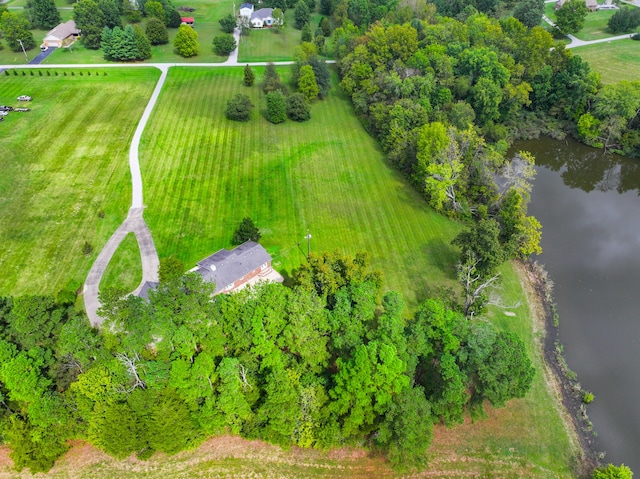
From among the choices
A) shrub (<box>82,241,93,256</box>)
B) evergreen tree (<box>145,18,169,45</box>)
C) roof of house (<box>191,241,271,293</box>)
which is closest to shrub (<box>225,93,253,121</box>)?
shrub (<box>82,241,93,256</box>)

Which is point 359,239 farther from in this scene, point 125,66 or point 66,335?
point 125,66

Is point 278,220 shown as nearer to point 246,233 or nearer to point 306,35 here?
point 246,233

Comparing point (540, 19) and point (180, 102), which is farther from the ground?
point (540, 19)

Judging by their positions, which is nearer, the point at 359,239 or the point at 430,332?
the point at 430,332

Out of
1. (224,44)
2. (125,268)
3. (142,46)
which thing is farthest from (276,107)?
(142,46)

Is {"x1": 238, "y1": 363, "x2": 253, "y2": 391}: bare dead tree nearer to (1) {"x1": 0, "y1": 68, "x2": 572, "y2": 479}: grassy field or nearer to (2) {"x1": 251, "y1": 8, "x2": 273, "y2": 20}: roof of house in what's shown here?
(1) {"x1": 0, "y1": 68, "x2": 572, "y2": 479}: grassy field

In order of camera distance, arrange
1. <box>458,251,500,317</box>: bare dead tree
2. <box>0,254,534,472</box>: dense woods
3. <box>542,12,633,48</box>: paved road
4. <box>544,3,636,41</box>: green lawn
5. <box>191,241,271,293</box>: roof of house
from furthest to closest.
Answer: <box>544,3,636,41</box>: green lawn
<box>542,12,633,48</box>: paved road
<box>191,241,271,293</box>: roof of house
<box>458,251,500,317</box>: bare dead tree
<box>0,254,534,472</box>: dense woods

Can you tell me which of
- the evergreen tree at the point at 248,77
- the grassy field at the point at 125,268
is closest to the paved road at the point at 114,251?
the grassy field at the point at 125,268

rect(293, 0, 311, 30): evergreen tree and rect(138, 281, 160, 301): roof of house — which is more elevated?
rect(293, 0, 311, 30): evergreen tree

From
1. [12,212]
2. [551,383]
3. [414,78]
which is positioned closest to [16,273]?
[12,212]
